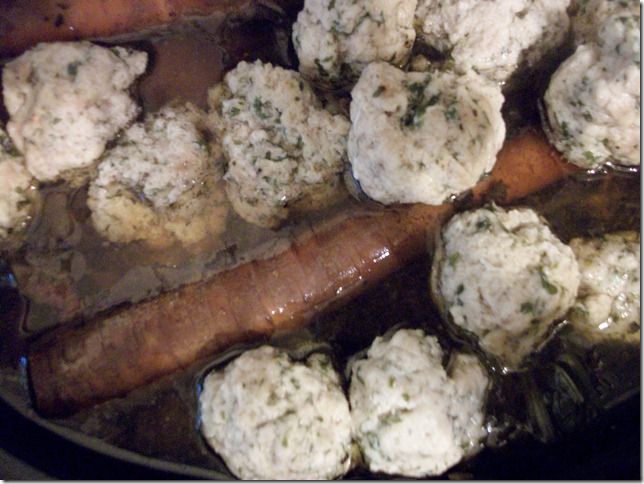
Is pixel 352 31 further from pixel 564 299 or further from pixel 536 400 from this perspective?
pixel 536 400

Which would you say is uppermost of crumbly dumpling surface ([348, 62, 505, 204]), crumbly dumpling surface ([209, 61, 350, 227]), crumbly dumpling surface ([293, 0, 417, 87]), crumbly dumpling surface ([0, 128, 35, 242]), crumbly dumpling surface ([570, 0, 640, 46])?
crumbly dumpling surface ([570, 0, 640, 46])

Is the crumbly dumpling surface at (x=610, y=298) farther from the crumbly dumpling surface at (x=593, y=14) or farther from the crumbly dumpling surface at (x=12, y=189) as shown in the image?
the crumbly dumpling surface at (x=12, y=189)

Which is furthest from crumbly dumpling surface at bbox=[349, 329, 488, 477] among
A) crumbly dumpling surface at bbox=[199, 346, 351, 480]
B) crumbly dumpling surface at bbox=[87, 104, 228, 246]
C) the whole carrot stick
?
crumbly dumpling surface at bbox=[87, 104, 228, 246]

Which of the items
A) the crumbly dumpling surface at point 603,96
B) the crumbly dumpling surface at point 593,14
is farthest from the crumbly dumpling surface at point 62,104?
the crumbly dumpling surface at point 593,14

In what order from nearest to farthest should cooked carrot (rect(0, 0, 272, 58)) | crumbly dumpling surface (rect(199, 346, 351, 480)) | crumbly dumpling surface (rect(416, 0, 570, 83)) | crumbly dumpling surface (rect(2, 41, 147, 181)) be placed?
crumbly dumpling surface (rect(199, 346, 351, 480)) → crumbly dumpling surface (rect(416, 0, 570, 83)) → crumbly dumpling surface (rect(2, 41, 147, 181)) → cooked carrot (rect(0, 0, 272, 58))

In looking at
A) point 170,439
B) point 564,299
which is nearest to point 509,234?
point 564,299

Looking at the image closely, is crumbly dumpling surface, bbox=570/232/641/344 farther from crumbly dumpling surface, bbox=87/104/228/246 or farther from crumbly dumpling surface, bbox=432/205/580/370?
crumbly dumpling surface, bbox=87/104/228/246
